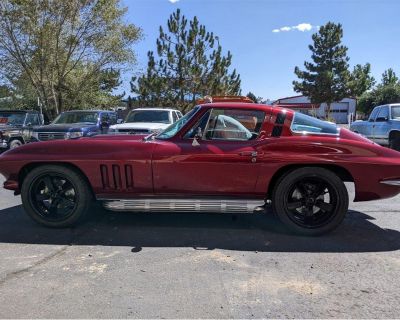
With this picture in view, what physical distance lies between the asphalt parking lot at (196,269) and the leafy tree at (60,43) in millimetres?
17013

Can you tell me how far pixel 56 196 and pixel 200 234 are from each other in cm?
183

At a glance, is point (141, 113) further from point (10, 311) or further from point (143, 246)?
point (10, 311)

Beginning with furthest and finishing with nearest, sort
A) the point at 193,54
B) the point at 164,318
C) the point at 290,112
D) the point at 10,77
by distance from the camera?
the point at 193,54
the point at 10,77
the point at 290,112
the point at 164,318

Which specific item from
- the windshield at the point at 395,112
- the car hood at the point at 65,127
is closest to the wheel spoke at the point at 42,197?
the car hood at the point at 65,127

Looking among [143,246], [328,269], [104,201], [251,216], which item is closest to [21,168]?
[104,201]

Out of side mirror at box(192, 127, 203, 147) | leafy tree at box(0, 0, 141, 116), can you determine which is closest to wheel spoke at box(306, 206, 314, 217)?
side mirror at box(192, 127, 203, 147)

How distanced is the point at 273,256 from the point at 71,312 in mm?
2086

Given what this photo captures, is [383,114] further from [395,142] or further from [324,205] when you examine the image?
[324,205]

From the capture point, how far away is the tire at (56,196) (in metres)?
5.17

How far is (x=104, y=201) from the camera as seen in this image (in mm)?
5137

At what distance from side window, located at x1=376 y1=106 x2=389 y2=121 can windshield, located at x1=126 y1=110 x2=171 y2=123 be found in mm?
6482

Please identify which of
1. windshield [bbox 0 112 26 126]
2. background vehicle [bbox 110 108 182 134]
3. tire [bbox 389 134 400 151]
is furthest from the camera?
windshield [bbox 0 112 26 126]

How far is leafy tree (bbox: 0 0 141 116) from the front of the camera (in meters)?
20.3

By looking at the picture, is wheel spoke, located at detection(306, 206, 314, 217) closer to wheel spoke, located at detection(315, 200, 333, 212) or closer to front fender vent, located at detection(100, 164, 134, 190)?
wheel spoke, located at detection(315, 200, 333, 212)
